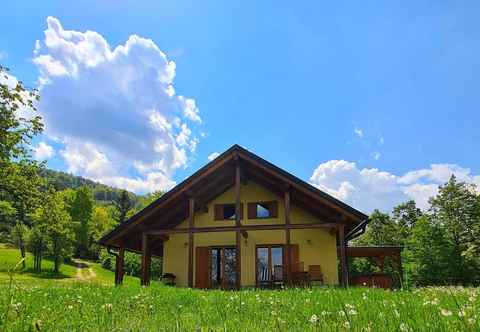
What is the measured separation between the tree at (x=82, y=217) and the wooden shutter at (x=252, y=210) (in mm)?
55729

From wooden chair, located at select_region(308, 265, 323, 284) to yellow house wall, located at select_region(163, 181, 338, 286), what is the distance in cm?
23

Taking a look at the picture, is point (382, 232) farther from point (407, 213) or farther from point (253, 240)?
point (253, 240)

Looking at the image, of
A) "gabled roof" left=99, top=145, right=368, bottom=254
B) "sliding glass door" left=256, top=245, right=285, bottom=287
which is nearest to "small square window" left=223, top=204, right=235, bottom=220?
"gabled roof" left=99, top=145, right=368, bottom=254

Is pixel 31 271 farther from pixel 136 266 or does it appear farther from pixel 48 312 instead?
pixel 48 312

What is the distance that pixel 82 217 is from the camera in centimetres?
6888

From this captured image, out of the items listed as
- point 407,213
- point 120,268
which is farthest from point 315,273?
point 407,213

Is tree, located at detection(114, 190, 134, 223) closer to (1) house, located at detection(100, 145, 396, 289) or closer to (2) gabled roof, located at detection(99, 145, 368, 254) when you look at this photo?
(1) house, located at detection(100, 145, 396, 289)

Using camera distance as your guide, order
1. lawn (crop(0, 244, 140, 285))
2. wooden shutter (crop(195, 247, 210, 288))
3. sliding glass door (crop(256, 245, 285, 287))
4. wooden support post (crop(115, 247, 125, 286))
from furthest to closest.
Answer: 1. lawn (crop(0, 244, 140, 285))
2. wooden shutter (crop(195, 247, 210, 288))
3. sliding glass door (crop(256, 245, 285, 287))
4. wooden support post (crop(115, 247, 125, 286))

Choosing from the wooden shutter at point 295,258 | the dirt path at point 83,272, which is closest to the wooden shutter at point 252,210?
the wooden shutter at point 295,258

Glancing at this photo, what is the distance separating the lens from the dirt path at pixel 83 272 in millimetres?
47928

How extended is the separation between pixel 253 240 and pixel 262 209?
1.55 metres

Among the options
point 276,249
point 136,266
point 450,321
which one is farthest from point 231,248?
point 136,266

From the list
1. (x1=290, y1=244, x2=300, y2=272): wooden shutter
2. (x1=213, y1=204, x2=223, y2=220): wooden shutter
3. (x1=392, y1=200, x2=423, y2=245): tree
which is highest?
(x1=392, y1=200, x2=423, y2=245): tree

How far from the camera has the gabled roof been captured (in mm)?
15500
